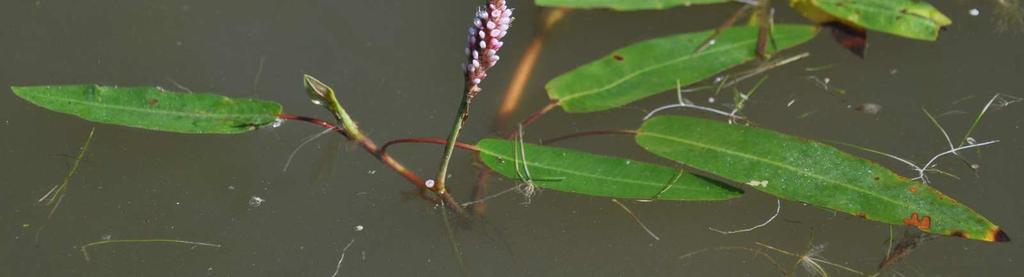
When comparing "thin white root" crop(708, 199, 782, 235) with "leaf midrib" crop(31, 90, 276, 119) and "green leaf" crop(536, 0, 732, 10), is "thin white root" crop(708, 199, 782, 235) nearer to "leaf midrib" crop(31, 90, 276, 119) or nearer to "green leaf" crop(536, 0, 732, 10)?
"green leaf" crop(536, 0, 732, 10)

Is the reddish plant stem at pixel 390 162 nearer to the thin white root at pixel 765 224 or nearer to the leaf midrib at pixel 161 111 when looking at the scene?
the leaf midrib at pixel 161 111

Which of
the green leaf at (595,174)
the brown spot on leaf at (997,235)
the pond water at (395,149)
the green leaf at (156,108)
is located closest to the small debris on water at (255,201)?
the pond water at (395,149)

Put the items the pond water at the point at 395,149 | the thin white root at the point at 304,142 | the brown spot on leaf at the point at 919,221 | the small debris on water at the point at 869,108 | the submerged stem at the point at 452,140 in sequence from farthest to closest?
the small debris on water at the point at 869,108 → the thin white root at the point at 304,142 → the pond water at the point at 395,149 → the brown spot on leaf at the point at 919,221 → the submerged stem at the point at 452,140

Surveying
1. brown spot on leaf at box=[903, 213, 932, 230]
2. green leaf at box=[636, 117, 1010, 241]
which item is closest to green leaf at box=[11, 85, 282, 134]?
green leaf at box=[636, 117, 1010, 241]

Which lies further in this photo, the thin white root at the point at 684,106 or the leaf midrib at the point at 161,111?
the thin white root at the point at 684,106

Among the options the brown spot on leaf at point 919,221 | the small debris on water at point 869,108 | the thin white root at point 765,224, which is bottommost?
the thin white root at point 765,224

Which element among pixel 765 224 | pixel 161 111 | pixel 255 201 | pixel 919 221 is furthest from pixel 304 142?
pixel 919 221

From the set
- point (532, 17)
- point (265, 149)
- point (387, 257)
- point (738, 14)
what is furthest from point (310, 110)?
point (738, 14)

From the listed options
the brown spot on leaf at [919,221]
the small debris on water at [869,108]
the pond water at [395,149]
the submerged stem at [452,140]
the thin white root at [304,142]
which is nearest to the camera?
the submerged stem at [452,140]
